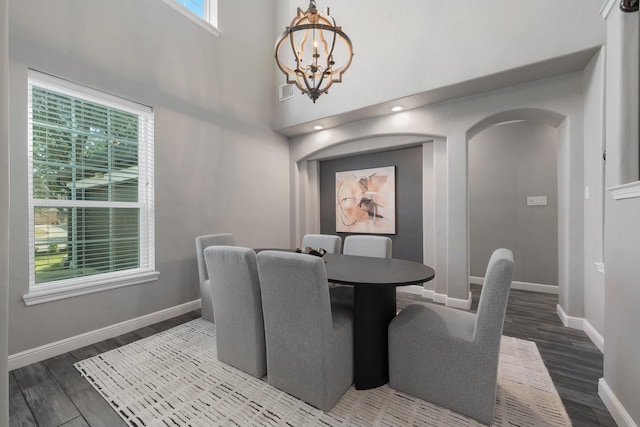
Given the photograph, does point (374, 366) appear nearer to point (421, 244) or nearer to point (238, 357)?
point (238, 357)

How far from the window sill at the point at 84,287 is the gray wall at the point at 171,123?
0.05 m

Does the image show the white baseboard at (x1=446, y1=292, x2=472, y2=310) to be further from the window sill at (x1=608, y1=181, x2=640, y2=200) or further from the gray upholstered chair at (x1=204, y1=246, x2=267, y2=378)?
the gray upholstered chair at (x1=204, y1=246, x2=267, y2=378)

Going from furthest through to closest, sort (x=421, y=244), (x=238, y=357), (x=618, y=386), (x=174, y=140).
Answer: (x=421, y=244) < (x=174, y=140) < (x=238, y=357) < (x=618, y=386)

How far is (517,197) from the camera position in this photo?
4.25 metres

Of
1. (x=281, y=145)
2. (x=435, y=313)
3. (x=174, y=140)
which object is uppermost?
(x=281, y=145)

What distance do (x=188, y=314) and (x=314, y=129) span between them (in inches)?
128

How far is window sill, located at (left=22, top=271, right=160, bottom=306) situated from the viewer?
217cm

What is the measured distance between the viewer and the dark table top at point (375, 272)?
1.68 metres

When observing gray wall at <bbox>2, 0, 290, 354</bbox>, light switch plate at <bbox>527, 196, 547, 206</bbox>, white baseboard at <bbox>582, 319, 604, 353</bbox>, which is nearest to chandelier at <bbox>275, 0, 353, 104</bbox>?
gray wall at <bbox>2, 0, 290, 354</bbox>

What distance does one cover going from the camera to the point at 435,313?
183 centimetres

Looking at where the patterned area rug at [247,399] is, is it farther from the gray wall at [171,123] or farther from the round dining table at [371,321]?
the gray wall at [171,123]

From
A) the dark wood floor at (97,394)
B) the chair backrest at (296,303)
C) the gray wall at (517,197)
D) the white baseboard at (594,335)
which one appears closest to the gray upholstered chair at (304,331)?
the chair backrest at (296,303)

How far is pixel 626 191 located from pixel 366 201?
10.2 ft

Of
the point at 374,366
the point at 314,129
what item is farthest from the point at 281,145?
the point at 374,366
